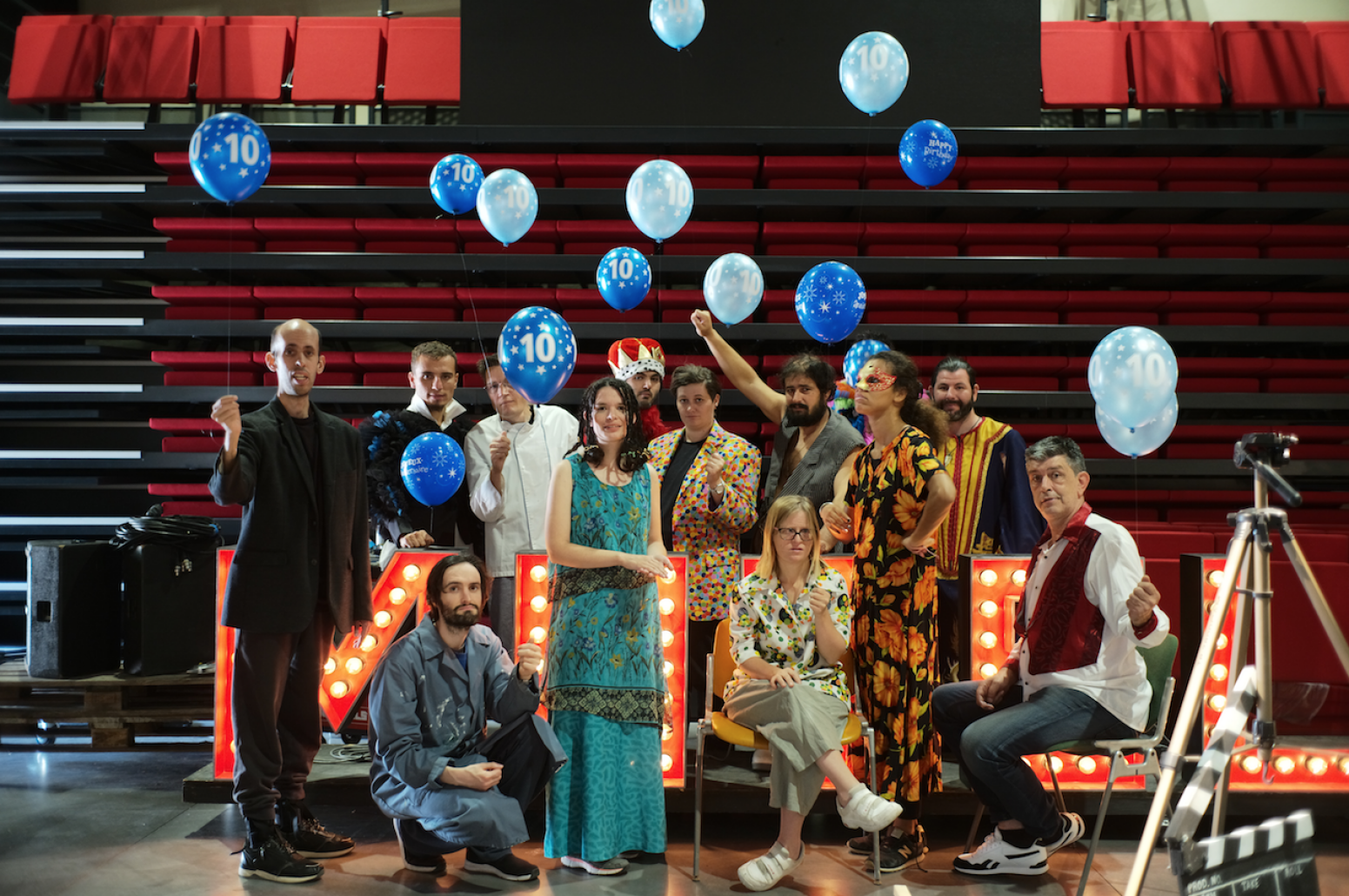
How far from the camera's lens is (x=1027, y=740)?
10.1 ft

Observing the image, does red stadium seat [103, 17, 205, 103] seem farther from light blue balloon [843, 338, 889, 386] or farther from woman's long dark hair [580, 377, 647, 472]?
woman's long dark hair [580, 377, 647, 472]

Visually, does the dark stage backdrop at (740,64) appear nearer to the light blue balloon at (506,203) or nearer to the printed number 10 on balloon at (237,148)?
the light blue balloon at (506,203)

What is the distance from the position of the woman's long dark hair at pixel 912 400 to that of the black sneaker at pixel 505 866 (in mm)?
1958

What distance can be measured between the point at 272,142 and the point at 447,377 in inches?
149

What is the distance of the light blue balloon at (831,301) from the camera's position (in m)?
4.84

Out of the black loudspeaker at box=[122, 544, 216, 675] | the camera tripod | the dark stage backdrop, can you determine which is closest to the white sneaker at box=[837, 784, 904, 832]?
the camera tripod

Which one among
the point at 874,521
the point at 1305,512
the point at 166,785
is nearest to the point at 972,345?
the point at 1305,512

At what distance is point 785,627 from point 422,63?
5.44m

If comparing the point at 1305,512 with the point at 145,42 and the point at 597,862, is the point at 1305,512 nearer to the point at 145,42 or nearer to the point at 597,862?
the point at 597,862

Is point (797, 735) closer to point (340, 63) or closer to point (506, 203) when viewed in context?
point (506, 203)

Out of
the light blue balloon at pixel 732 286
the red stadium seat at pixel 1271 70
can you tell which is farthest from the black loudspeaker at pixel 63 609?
the red stadium seat at pixel 1271 70

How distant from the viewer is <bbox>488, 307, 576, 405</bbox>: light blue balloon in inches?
138

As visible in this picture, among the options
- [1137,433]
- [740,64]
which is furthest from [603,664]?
[740,64]

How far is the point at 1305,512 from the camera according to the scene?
695 centimetres
